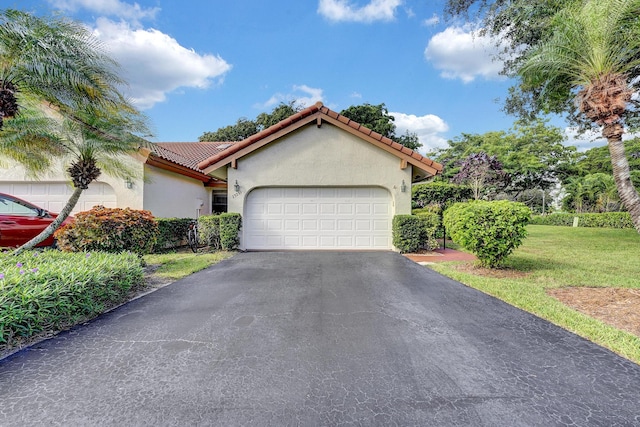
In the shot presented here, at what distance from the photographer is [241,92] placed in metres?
16.3

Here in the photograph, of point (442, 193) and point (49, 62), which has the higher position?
point (49, 62)

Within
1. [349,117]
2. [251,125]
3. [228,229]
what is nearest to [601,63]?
[228,229]

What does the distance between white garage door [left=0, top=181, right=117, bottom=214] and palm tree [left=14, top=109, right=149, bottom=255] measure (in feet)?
11.3

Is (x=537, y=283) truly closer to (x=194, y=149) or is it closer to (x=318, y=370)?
(x=318, y=370)

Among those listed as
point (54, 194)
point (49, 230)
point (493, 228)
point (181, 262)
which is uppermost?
point (54, 194)

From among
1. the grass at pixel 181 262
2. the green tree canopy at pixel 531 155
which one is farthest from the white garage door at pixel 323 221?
the green tree canopy at pixel 531 155

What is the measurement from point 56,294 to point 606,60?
9.95m

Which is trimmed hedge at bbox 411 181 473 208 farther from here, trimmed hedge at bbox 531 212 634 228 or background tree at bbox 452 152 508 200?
trimmed hedge at bbox 531 212 634 228

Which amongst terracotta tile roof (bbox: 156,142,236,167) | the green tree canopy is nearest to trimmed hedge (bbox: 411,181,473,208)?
terracotta tile roof (bbox: 156,142,236,167)

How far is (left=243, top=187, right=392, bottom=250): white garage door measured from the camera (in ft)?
34.3

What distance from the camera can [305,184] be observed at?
10.3 meters

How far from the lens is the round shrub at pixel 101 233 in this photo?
7.32 meters

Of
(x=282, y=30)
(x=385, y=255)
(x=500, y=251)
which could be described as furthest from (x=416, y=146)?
(x=500, y=251)

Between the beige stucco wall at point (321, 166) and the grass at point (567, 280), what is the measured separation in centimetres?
384
